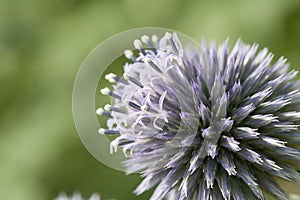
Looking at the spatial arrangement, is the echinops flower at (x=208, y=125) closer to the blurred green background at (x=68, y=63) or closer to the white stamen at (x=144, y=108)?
the white stamen at (x=144, y=108)

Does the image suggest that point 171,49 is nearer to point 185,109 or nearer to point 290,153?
point 185,109

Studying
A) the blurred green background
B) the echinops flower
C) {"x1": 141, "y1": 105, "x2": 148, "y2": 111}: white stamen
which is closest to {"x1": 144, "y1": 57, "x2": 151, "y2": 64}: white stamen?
the echinops flower

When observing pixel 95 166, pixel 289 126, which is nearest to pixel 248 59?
pixel 289 126

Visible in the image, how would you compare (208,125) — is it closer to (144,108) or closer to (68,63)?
(144,108)

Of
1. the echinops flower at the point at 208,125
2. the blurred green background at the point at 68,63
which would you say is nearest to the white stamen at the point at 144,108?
the echinops flower at the point at 208,125

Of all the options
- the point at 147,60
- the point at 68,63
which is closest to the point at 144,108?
the point at 147,60

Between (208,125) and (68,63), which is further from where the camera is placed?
(68,63)

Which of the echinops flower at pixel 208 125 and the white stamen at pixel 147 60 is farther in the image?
the white stamen at pixel 147 60

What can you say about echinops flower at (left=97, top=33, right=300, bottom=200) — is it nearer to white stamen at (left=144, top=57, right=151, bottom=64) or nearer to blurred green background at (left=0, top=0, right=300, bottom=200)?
white stamen at (left=144, top=57, right=151, bottom=64)
